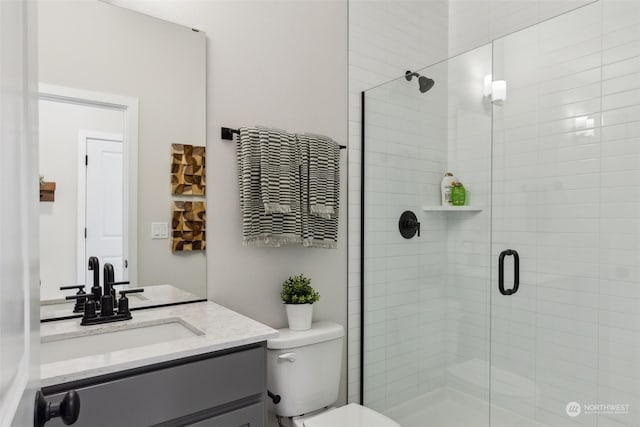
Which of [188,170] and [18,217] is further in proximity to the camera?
[188,170]

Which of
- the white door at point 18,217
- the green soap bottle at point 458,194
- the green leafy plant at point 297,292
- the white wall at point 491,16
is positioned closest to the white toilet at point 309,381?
the green leafy plant at point 297,292

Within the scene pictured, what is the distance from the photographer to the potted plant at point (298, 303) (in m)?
1.81

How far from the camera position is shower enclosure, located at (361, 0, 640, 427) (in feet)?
5.28

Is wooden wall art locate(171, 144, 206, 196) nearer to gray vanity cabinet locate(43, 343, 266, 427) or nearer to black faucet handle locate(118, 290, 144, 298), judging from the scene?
black faucet handle locate(118, 290, 144, 298)

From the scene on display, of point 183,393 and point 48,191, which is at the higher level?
Result: point 48,191

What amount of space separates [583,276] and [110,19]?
2123 millimetres

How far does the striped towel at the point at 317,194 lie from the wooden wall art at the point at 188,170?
1.48ft

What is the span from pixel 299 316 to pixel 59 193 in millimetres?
1047

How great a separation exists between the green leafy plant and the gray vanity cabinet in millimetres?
557

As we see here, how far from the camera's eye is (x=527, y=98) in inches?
72.9

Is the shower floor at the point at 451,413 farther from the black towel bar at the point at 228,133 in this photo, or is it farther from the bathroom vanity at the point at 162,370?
the black towel bar at the point at 228,133

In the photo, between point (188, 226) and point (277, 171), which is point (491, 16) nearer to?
Result: point (277, 171)

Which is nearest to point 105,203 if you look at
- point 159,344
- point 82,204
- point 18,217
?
point 82,204

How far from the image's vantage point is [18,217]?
44cm
